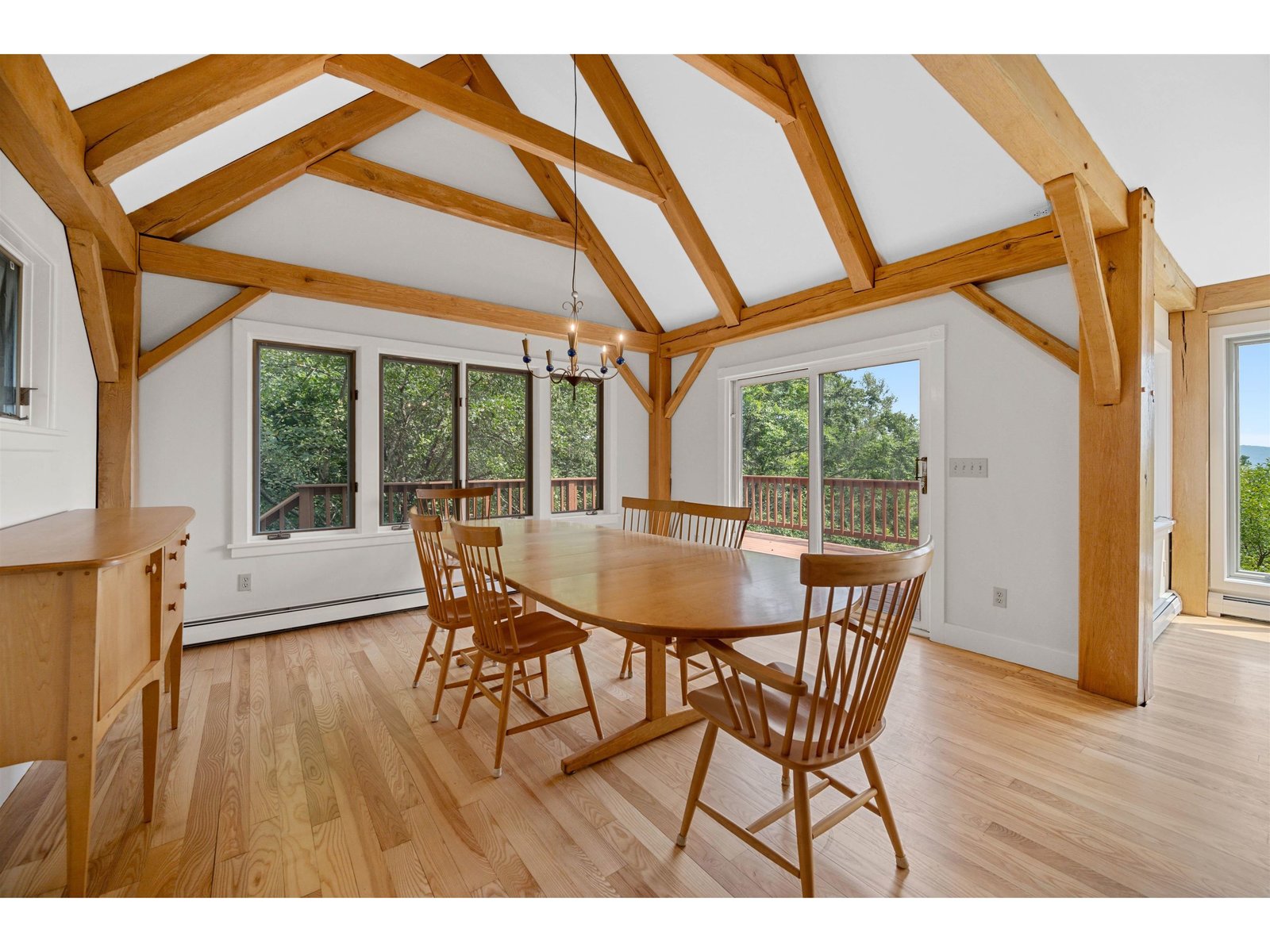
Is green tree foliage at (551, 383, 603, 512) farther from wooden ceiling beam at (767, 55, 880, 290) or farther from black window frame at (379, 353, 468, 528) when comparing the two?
wooden ceiling beam at (767, 55, 880, 290)

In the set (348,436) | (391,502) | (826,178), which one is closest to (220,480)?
(348,436)

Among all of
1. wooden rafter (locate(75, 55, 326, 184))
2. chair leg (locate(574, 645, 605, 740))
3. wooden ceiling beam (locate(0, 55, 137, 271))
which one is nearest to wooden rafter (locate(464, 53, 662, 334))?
wooden rafter (locate(75, 55, 326, 184))

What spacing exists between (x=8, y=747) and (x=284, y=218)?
3540 millimetres

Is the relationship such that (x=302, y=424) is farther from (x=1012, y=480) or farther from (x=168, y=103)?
(x=1012, y=480)

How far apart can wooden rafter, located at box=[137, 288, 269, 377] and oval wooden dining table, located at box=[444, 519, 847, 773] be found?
7.01ft

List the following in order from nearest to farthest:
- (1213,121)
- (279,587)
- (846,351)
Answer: (1213,121), (279,587), (846,351)

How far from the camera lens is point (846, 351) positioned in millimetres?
3939

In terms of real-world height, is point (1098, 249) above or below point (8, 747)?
above

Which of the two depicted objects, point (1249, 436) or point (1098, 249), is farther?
point (1249, 436)

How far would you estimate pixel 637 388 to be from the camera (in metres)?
5.35

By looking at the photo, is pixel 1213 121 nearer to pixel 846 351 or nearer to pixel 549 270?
pixel 846 351

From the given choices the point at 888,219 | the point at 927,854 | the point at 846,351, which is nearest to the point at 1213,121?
the point at 888,219

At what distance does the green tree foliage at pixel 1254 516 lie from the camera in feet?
12.1

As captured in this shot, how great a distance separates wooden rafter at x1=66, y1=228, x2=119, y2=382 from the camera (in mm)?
2438
